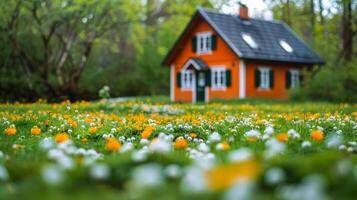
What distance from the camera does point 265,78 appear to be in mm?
33344

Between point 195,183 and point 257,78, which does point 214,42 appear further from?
point 195,183

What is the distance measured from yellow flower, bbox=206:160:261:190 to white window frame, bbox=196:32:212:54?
30.8 metres

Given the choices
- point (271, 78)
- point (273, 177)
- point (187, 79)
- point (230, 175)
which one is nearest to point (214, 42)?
point (187, 79)

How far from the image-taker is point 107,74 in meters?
42.8

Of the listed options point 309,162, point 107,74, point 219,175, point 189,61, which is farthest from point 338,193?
point 107,74

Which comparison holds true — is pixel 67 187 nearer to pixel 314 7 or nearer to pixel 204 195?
pixel 204 195

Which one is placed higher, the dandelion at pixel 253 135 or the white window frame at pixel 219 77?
the white window frame at pixel 219 77

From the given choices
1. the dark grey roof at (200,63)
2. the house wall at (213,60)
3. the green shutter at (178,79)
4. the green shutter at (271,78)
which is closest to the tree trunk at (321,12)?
the green shutter at (271,78)

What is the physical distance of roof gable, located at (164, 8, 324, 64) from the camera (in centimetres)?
3106

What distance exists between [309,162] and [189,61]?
3032 centimetres

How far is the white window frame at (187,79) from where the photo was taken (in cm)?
3444

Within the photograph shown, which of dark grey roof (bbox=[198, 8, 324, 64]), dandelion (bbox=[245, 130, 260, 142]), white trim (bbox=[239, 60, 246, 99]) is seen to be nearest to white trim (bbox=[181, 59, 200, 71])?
dark grey roof (bbox=[198, 8, 324, 64])

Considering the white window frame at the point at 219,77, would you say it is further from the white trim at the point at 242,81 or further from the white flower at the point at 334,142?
the white flower at the point at 334,142

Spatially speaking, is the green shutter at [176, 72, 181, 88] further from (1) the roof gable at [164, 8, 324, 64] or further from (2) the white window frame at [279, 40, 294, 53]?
(2) the white window frame at [279, 40, 294, 53]
